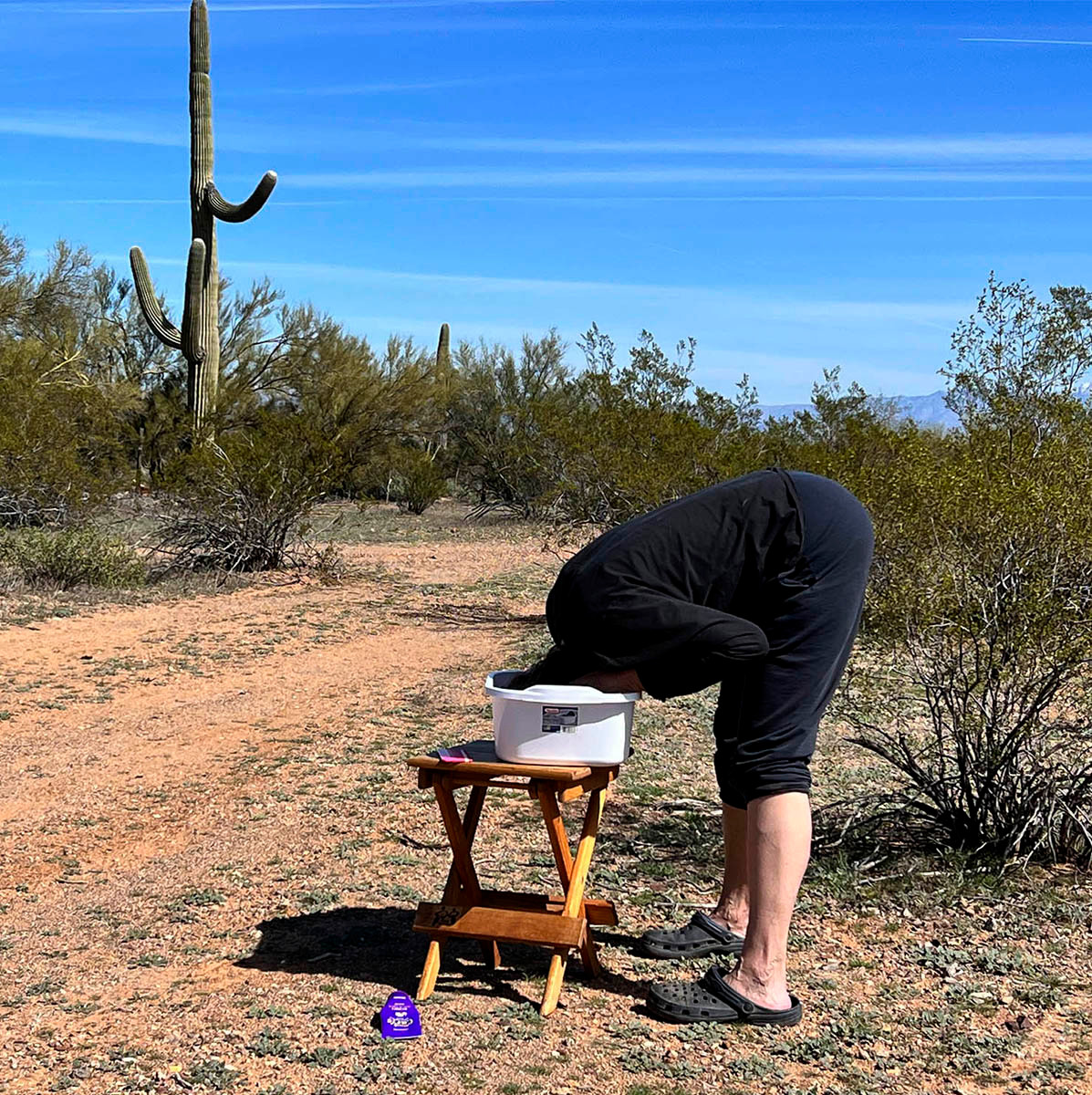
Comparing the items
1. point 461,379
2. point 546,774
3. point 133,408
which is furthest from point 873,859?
point 461,379

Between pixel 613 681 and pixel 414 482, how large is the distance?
2137 centimetres

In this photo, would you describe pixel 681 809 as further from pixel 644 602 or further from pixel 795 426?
pixel 795 426

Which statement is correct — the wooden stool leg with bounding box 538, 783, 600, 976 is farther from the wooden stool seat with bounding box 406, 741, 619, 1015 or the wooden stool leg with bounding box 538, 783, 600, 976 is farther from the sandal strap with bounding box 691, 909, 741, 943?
the sandal strap with bounding box 691, 909, 741, 943

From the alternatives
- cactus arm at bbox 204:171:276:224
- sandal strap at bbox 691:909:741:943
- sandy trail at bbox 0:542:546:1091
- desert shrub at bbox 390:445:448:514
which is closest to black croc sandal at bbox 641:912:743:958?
sandal strap at bbox 691:909:741:943

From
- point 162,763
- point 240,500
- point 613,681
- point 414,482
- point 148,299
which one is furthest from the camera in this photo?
point 414,482

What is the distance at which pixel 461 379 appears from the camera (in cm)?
3011

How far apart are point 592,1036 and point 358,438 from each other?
2348 cm

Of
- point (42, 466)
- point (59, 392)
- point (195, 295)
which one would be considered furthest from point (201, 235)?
point (42, 466)

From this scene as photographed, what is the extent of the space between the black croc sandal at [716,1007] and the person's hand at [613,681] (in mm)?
811

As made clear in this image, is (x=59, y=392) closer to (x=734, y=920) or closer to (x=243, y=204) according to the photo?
(x=243, y=204)

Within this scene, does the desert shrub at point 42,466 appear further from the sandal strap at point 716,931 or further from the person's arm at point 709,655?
the person's arm at point 709,655

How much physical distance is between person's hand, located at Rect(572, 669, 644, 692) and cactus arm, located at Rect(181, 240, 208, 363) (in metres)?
16.8

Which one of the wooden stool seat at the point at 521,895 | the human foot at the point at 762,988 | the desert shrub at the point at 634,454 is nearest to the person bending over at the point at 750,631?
the human foot at the point at 762,988

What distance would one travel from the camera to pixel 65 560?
12430mm
